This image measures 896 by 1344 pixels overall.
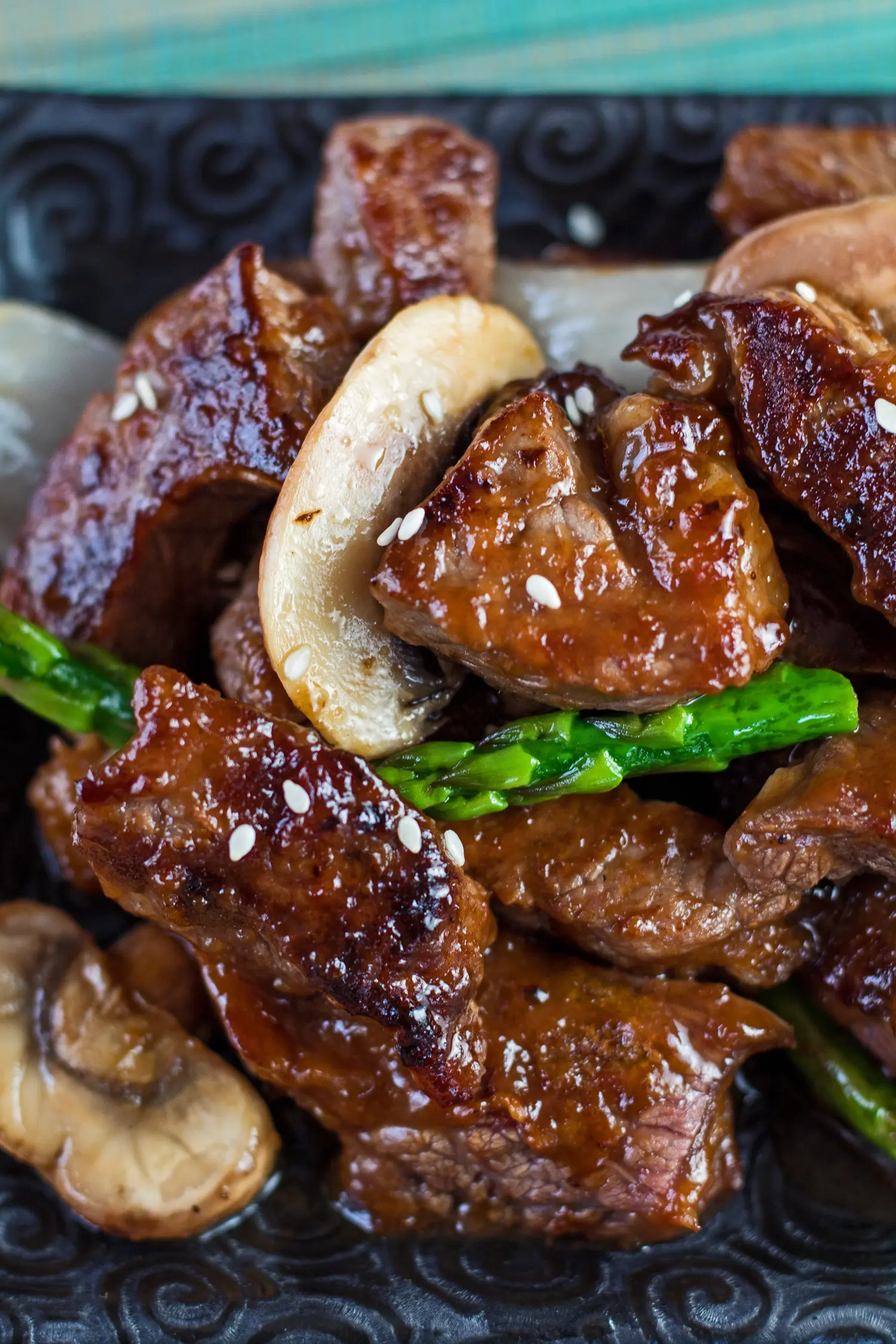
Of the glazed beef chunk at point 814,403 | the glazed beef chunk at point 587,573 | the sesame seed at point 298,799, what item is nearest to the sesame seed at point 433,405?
the glazed beef chunk at point 587,573

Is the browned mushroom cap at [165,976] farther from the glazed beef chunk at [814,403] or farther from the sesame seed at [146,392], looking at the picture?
the glazed beef chunk at [814,403]

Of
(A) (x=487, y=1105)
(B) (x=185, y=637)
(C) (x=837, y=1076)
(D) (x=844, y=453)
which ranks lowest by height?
(C) (x=837, y=1076)

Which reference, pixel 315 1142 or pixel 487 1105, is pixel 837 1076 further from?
pixel 315 1142

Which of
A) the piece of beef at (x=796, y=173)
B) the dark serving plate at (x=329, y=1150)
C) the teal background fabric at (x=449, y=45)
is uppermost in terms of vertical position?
the teal background fabric at (x=449, y=45)

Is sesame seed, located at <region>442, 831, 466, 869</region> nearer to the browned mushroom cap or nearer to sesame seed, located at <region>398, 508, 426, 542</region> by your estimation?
sesame seed, located at <region>398, 508, 426, 542</region>

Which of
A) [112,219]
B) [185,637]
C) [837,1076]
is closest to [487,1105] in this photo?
[837,1076]

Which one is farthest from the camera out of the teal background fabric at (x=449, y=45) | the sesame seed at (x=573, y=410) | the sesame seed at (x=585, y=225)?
the teal background fabric at (x=449, y=45)

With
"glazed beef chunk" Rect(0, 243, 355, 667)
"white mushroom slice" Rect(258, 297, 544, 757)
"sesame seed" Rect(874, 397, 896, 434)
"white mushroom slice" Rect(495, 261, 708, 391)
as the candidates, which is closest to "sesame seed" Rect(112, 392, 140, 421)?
"glazed beef chunk" Rect(0, 243, 355, 667)
